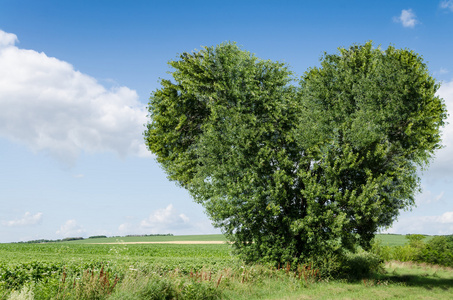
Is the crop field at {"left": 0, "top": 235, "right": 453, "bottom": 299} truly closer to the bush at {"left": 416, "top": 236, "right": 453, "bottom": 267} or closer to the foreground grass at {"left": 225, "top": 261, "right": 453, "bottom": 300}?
the foreground grass at {"left": 225, "top": 261, "right": 453, "bottom": 300}

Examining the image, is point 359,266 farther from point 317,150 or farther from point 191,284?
point 191,284

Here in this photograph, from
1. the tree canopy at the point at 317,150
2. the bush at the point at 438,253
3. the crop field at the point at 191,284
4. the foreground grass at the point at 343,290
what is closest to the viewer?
the crop field at the point at 191,284

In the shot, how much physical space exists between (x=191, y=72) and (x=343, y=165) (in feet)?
36.9

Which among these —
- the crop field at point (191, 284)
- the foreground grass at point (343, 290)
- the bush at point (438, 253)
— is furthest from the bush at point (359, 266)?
the bush at point (438, 253)

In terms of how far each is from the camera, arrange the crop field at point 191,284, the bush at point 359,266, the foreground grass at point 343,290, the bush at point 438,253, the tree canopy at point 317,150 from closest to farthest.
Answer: the crop field at point 191,284 → the foreground grass at point 343,290 → the tree canopy at point 317,150 → the bush at point 359,266 → the bush at point 438,253

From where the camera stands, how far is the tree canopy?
19844 mm

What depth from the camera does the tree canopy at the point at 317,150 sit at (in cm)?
1984

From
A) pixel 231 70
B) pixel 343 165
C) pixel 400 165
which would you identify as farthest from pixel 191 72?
pixel 400 165

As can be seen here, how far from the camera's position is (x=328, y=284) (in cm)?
1797

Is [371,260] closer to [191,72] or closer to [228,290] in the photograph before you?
[228,290]

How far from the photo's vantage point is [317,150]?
2056 centimetres

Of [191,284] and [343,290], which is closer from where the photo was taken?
[191,284]

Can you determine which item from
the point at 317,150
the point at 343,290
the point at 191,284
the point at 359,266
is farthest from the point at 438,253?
the point at 191,284

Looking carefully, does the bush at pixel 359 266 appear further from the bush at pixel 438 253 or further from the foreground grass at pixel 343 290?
the bush at pixel 438 253
